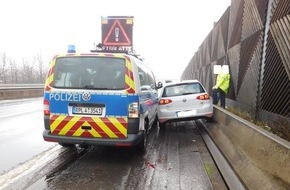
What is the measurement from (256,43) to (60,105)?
5.08 meters

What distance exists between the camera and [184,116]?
10016mm

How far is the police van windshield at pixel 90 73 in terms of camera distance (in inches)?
248

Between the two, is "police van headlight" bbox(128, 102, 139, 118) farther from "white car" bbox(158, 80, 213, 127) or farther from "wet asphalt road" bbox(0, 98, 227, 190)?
"white car" bbox(158, 80, 213, 127)

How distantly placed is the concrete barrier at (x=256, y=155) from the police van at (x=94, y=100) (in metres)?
1.78

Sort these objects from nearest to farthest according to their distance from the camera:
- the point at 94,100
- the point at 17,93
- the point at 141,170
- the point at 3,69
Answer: the point at 141,170, the point at 94,100, the point at 17,93, the point at 3,69

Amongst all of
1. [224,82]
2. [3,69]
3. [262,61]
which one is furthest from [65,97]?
[3,69]

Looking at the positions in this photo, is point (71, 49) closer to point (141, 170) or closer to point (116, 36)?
point (141, 170)

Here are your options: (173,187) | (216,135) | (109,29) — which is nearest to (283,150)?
(173,187)

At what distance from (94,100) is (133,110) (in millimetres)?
715

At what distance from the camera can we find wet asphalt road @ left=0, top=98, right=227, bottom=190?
16.5ft

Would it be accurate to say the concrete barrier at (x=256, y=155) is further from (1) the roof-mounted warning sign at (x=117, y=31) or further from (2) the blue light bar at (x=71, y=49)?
(1) the roof-mounted warning sign at (x=117, y=31)

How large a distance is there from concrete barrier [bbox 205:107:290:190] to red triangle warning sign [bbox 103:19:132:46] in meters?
7.40

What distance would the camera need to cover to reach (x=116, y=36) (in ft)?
45.4

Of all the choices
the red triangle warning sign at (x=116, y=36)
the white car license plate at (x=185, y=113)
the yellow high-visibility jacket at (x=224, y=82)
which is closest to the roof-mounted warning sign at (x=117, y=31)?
the red triangle warning sign at (x=116, y=36)
